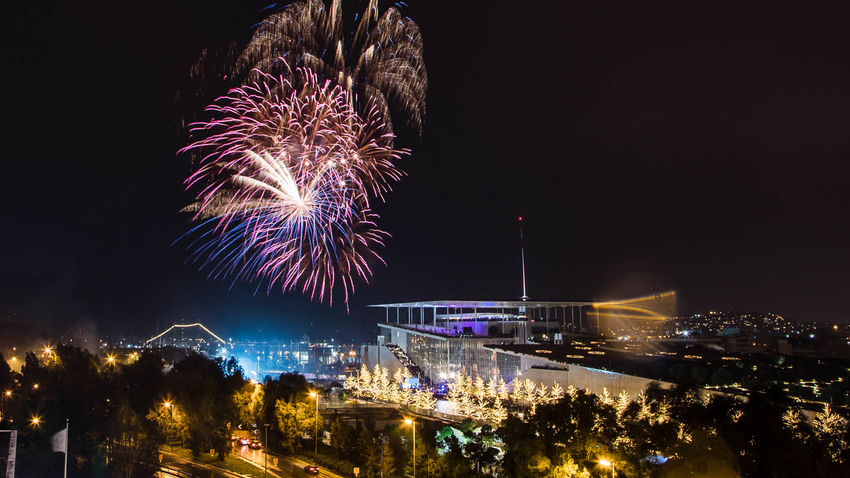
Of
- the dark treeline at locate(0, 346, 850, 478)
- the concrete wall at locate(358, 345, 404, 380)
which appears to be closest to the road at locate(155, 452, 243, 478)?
the dark treeline at locate(0, 346, 850, 478)

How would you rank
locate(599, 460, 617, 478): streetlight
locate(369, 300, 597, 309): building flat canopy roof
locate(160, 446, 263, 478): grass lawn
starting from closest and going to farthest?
locate(599, 460, 617, 478): streetlight < locate(160, 446, 263, 478): grass lawn < locate(369, 300, 597, 309): building flat canopy roof

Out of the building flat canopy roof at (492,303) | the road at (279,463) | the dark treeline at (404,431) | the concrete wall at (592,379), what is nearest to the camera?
the dark treeline at (404,431)

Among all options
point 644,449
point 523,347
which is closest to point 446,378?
point 523,347

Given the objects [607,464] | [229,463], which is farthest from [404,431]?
[607,464]

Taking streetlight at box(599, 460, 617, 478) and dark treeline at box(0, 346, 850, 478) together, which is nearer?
dark treeline at box(0, 346, 850, 478)

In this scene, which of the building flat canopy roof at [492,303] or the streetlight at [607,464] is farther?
the building flat canopy roof at [492,303]

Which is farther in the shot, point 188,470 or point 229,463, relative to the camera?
point 229,463

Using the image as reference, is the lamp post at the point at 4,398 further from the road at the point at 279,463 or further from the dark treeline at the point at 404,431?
the road at the point at 279,463

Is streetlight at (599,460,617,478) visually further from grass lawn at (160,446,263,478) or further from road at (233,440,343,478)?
grass lawn at (160,446,263,478)

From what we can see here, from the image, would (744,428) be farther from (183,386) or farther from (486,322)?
(486,322)

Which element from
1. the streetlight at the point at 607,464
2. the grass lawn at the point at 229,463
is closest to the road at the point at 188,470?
the grass lawn at the point at 229,463

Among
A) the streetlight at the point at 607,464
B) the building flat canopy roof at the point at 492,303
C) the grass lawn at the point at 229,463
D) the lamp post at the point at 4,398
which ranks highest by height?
the building flat canopy roof at the point at 492,303

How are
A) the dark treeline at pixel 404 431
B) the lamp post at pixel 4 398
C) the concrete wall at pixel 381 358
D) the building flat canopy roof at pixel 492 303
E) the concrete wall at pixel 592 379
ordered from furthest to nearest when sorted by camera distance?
the concrete wall at pixel 381 358 → the building flat canopy roof at pixel 492 303 → the lamp post at pixel 4 398 → the concrete wall at pixel 592 379 → the dark treeline at pixel 404 431

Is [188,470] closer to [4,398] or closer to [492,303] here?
[4,398]
